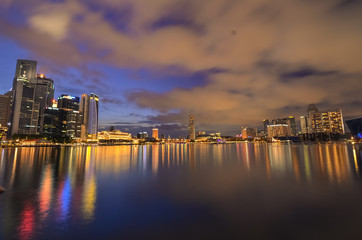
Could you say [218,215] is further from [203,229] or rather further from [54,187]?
[54,187]

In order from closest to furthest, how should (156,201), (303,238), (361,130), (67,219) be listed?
(303,238), (67,219), (156,201), (361,130)

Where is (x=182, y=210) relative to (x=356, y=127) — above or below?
below

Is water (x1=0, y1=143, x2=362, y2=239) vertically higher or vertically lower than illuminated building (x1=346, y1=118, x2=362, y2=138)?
lower

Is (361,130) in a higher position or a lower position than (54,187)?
higher

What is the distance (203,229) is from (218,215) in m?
2.22

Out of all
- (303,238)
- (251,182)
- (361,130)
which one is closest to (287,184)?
(251,182)

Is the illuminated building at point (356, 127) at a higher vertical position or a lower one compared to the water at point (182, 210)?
higher

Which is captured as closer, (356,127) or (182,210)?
(182,210)

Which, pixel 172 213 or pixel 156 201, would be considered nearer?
pixel 172 213

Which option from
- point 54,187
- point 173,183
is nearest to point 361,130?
point 173,183

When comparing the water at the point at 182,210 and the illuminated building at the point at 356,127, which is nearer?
the water at the point at 182,210

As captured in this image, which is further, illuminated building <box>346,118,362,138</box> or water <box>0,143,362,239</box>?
illuminated building <box>346,118,362,138</box>

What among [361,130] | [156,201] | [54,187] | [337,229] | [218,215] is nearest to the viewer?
[337,229]

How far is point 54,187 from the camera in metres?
19.1
